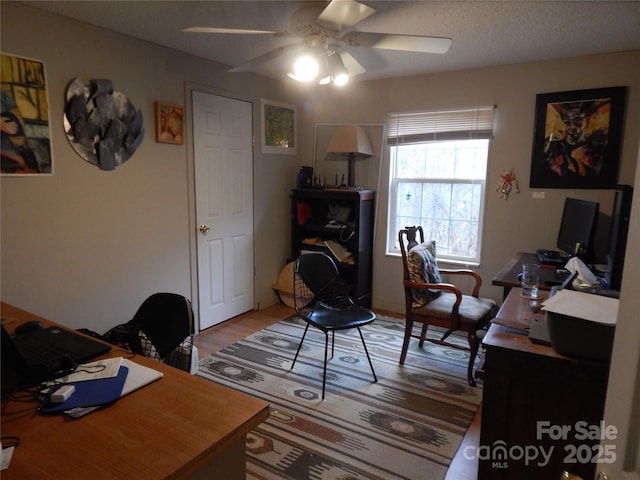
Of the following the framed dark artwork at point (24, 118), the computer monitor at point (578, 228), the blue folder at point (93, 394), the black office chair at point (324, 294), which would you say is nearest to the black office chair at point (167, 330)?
the blue folder at point (93, 394)

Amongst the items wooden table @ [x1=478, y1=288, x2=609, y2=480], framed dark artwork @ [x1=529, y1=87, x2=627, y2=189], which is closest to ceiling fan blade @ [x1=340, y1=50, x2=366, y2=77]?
framed dark artwork @ [x1=529, y1=87, x2=627, y2=189]

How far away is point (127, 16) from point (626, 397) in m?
2.99

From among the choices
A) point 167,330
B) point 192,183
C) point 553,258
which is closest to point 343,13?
point 167,330

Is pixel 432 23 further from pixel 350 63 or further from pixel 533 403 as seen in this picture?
pixel 533 403

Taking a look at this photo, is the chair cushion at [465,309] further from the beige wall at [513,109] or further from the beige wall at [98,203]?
the beige wall at [98,203]

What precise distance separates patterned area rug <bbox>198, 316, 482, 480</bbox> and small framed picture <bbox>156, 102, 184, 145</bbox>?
1.74 metres

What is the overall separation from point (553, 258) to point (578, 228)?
0.29m

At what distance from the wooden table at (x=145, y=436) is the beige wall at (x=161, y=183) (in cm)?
169

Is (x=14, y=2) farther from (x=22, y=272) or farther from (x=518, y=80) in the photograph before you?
(x=518, y=80)

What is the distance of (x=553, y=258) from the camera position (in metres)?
3.07

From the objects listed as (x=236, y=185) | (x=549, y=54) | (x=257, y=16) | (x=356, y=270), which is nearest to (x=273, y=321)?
(x=356, y=270)

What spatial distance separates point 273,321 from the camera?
3922 millimetres

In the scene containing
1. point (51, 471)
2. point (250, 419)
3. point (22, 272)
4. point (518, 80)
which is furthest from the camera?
point (518, 80)

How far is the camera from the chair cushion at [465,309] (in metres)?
2.81
